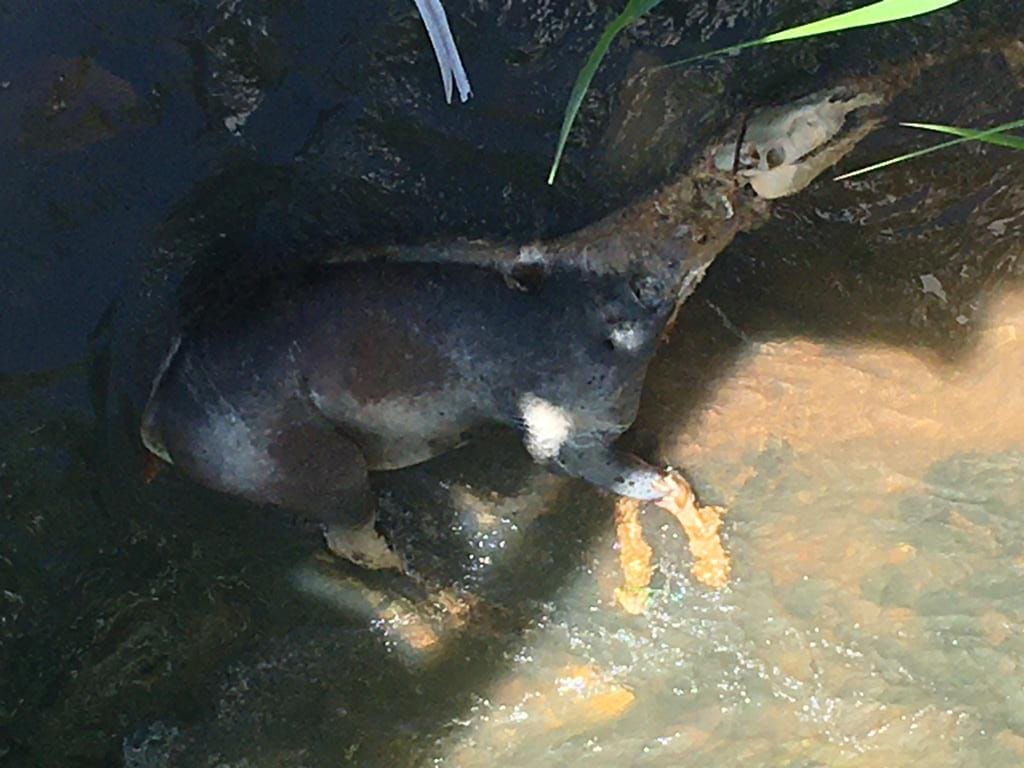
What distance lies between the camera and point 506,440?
176 centimetres

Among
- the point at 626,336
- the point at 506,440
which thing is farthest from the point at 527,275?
the point at 506,440

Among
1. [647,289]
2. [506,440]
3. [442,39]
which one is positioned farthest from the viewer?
[506,440]

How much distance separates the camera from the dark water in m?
1.40

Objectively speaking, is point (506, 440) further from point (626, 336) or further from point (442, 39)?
point (442, 39)

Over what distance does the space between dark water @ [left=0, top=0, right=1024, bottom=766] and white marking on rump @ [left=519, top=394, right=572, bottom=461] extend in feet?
0.65

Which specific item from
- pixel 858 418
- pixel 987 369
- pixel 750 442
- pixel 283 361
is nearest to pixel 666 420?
pixel 750 442

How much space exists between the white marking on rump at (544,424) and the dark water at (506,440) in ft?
0.65

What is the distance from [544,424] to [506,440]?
0.68 feet

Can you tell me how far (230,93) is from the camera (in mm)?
1415

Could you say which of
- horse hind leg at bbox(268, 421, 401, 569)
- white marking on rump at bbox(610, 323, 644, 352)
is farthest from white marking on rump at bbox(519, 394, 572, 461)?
horse hind leg at bbox(268, 421, 401, 569)

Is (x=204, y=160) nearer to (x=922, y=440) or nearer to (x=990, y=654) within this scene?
(x=922, y=440)

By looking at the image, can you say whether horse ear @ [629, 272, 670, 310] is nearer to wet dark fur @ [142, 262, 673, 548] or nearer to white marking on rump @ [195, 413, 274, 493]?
wet dark fur @ [142, 262, 673, 548]

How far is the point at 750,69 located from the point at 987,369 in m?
0.61

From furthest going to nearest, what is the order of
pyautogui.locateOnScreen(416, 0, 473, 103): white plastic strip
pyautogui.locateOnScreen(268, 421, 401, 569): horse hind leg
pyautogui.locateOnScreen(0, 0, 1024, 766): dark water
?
pyautogui.locateOnScreen(268, 421, 401, 569): horse hind leg < pyautogui.locateOnScreen(0, 0, 1024, 766): dark water < pyautogui.locateOnScreen(416, 0, 473, 103): white plastic strip
